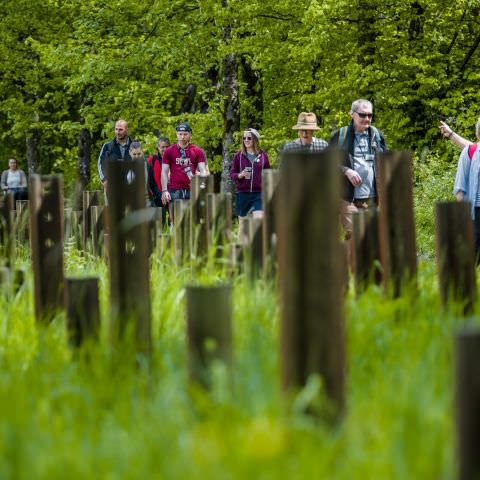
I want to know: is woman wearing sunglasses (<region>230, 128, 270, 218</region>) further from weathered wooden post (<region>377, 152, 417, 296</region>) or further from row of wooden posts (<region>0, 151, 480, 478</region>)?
weathered wooden post (<region>377, 152, 417, 296</region>)

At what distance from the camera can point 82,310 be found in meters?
4.54

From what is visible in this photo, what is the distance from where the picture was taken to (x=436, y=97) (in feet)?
84.9

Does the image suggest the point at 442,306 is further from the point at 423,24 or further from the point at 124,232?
the point at 423,24

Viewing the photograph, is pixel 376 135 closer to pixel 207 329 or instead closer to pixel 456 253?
pixel 456 253

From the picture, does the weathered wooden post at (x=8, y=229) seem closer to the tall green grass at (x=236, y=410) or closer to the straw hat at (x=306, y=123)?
→ the tall green grass at (x=236, y=410)

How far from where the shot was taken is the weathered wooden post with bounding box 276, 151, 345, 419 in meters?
3.11

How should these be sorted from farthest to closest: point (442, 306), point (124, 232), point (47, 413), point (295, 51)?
point (295, 51)
point (442, 306)
point (124, 232)
point (47, 413)

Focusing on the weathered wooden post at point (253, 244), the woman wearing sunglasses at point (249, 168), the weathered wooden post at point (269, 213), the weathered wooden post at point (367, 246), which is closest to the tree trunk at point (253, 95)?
the woman wearing sunglasses at point (249, 168)

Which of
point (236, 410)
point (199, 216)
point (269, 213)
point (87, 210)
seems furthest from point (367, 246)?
point (87, 210)

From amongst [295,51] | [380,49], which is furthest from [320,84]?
[295,51]

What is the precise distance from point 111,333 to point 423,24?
22.9 metres

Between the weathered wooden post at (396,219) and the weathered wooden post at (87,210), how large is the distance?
625cm

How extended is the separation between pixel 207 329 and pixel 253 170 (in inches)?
454

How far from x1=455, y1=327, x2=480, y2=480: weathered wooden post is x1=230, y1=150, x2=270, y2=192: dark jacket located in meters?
12.4
